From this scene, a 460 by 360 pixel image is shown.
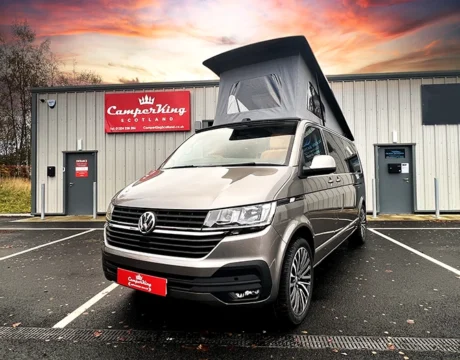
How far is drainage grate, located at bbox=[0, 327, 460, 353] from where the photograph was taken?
2285 millimetres

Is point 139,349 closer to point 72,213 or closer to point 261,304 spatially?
point 261,304

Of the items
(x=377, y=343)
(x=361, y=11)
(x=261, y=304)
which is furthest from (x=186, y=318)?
(x=361, y=11)

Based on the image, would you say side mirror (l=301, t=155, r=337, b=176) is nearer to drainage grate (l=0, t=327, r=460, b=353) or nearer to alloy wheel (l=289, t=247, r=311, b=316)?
alloy wheel (l=289, t=247, r=311, b=316)

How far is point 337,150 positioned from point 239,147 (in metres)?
1.74

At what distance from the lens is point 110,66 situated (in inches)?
761

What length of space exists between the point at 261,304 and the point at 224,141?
1883 mm

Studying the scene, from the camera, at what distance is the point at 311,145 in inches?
131

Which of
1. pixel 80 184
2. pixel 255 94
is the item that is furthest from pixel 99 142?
pixel 255 94

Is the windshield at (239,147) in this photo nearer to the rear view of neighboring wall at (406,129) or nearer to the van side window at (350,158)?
the van side window at (350,158)

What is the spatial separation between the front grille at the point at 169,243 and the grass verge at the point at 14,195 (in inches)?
581

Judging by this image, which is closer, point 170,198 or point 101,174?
point 170,198

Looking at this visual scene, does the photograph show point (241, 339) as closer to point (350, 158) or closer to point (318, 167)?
point (318, 167)

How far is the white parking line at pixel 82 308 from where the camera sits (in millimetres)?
2742

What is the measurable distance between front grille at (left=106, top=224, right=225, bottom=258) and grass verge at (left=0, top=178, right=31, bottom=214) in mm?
14747
